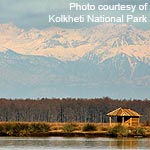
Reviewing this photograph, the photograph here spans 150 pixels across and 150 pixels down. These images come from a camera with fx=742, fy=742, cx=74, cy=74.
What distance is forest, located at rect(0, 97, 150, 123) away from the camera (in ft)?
567

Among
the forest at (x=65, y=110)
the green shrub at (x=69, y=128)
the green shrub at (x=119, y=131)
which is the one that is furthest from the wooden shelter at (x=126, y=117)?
the forest at (x=65, y=110)

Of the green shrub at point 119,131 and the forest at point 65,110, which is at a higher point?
the forest at point 65,110

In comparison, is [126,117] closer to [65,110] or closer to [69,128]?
[69,128]

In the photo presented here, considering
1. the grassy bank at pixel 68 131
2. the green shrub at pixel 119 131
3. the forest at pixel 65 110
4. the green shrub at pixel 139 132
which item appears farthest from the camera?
the forest at pixel 65 110

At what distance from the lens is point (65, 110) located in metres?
176

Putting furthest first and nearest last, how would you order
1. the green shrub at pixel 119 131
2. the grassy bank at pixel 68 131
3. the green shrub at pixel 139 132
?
the green shrub at pixel 139 132, the grassy bank at pixel 68 131, the green shrub at pixel 119 131

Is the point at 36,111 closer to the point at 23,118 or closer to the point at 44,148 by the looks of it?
the point at 23,118

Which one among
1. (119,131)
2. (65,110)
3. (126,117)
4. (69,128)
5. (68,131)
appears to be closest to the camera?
(119,131)

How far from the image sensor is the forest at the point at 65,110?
172750mm

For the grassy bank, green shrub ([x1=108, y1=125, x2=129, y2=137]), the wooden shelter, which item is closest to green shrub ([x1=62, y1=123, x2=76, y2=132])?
the grassy bank

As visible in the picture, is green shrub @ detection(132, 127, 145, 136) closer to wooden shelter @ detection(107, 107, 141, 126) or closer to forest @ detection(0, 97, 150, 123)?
wooden shelter @ detection(107, 107, 141, 126)

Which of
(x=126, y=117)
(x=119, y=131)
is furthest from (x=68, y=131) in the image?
(x=126, y=117)

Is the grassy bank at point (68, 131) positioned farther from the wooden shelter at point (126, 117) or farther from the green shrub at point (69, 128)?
the wooden shelter at point (126, 117)

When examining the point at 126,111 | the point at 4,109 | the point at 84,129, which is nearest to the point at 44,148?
the point at 84,129
